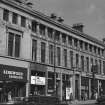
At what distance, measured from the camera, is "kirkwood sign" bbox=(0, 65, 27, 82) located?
1427 inches

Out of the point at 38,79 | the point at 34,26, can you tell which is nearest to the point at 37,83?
the point at 38,79

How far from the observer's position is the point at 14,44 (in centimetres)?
3938

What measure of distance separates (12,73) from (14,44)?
4.44 meters

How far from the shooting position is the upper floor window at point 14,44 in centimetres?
3862

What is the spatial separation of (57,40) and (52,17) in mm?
4499

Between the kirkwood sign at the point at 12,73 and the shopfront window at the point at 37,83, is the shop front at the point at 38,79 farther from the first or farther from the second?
the kirkwood sign at the point at 12,73

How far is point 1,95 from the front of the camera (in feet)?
119

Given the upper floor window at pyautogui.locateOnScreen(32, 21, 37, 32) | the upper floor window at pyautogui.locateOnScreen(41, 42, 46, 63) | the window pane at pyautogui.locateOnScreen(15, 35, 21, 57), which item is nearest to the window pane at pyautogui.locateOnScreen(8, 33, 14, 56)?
the window pane at pyautogui.locateOnScreen(15, 35, 21, 57)

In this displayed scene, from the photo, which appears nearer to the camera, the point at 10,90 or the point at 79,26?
the point at 10,90

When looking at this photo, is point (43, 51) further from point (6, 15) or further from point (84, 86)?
point (84, 86)

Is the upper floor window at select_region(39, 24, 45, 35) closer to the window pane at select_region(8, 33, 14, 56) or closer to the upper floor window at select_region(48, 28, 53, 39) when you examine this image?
the upper floor window at select_region(48, 28, 53, 39)

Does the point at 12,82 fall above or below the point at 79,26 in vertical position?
below

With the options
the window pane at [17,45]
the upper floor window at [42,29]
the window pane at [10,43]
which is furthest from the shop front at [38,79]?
the upper floor window at [42,29]

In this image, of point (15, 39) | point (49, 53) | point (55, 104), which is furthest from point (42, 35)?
point (55, 104)
